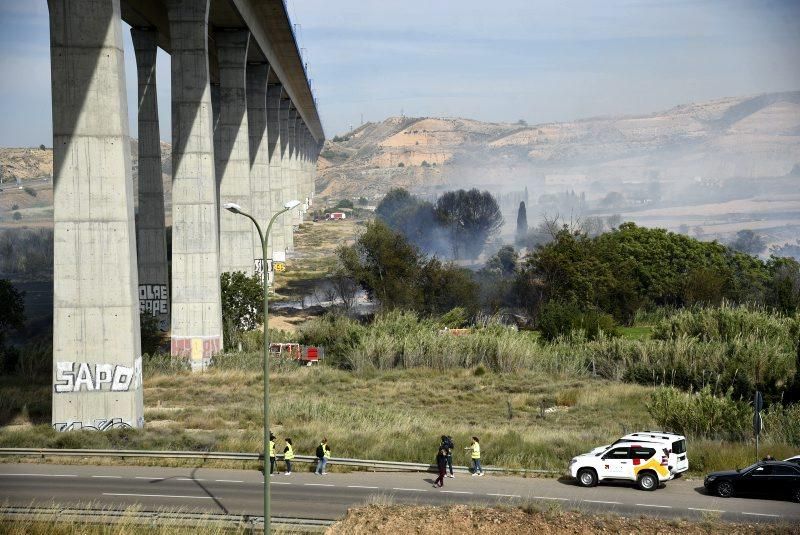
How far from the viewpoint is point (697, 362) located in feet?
162

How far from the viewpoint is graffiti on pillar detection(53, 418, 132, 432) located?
1416 inches

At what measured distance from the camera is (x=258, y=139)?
87688 millimetres

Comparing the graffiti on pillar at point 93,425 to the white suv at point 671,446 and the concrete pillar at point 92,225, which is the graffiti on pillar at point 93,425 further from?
the white suv at point 671,446

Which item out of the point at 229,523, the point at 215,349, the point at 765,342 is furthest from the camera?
the point at 215,349

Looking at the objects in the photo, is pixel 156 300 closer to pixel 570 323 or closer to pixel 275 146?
pixel 570 323

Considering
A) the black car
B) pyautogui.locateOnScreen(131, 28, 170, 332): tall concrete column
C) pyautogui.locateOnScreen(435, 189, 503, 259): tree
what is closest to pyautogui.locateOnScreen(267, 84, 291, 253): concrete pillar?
pyautogui.locateOnScreen(131, 28, 170, 332): tall concrete column

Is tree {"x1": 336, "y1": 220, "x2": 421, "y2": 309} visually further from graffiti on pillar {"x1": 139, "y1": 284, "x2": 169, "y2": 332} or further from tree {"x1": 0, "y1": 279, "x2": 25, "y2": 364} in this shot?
tree {"x1": 0, "y1": 279, "x2": 25, "y2": 364}

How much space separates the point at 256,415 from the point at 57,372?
26.7ft

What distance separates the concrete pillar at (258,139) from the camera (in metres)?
84.7

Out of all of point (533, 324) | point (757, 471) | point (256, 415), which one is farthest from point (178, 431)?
point (533, 324)

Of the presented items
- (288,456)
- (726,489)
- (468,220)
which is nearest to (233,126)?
(288,456)

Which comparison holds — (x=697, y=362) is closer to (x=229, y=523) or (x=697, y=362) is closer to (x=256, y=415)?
(x=256, y=415)

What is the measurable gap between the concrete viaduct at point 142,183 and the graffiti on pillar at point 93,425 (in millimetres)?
49

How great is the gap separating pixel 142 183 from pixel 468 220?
117 meters
